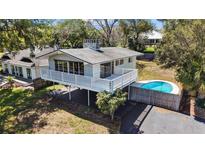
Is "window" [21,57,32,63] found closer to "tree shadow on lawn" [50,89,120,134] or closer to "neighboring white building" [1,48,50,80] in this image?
"neighboring white building" [1,48,50,80]

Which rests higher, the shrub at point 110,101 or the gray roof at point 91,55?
the gray roof at point 91,55

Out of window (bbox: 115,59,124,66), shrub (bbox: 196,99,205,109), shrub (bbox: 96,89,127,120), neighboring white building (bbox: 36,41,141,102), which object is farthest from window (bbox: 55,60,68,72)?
shrub (bbox: 196,99,205,109)

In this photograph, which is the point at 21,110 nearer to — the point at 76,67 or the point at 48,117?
the point at 48,117

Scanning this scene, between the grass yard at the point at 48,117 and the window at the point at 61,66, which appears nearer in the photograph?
the grass yard at the point at 48,117

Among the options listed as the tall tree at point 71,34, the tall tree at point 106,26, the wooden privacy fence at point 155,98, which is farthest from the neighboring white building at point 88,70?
the tall tree at point 106,26

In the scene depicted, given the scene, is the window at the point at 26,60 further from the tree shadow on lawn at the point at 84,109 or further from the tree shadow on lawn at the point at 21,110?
the tree shadow on lawn at the point at 84,109
